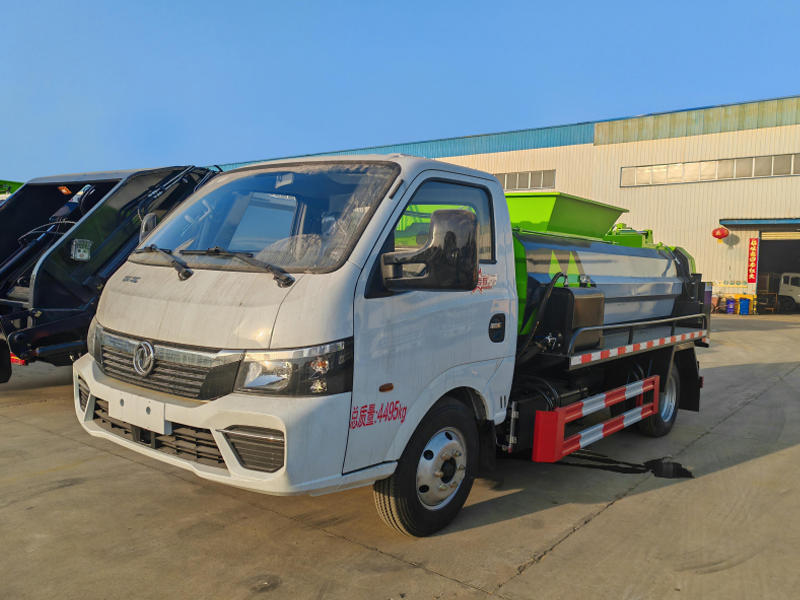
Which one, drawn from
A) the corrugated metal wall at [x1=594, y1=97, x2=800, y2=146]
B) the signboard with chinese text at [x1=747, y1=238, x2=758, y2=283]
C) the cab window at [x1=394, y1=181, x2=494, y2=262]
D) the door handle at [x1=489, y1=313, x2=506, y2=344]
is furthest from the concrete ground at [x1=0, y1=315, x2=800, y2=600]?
the corrugated metal wall at [x1=594, y1=97, x2=800, y2=146]

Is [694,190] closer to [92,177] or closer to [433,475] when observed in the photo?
[92,177]

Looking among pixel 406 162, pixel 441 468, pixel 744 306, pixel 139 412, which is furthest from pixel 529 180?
pixel 139 412

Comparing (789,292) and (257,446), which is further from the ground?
(789,292)

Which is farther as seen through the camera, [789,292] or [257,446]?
[789,292]

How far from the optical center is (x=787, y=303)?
27.0m

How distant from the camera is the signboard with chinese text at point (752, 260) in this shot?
2447 centimetres

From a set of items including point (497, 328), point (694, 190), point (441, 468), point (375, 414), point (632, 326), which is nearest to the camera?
point (375, 414)

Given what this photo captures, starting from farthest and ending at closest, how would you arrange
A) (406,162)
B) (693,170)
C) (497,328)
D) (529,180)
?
(529,180), (693,170), (497,328), (406,162)

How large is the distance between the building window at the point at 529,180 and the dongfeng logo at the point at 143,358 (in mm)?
25726

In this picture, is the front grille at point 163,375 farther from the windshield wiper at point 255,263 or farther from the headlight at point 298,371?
the windshield wiper at point 255,263

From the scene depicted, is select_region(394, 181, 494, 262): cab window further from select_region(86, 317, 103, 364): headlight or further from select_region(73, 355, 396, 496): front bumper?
select_region(86, 317, 103, 364): headlight

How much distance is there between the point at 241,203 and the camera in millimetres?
3799

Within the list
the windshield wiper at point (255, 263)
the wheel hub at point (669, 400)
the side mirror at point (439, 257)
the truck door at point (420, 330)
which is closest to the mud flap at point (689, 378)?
the wheel hub at point (669, 400)

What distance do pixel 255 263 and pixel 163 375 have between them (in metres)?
0.73
